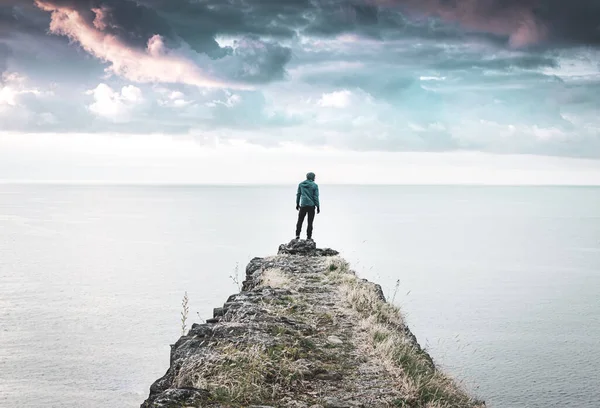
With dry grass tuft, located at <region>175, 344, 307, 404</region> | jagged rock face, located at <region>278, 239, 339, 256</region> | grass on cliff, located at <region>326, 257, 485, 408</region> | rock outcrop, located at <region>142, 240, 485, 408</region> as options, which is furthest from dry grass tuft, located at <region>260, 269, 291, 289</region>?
dry grass tuft, located at <region>175, 344, 307, 404</region>

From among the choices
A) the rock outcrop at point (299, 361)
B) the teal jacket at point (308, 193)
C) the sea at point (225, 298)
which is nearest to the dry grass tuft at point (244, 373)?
the rock outcrop at point (299, 361)

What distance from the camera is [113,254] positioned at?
65.6 meters

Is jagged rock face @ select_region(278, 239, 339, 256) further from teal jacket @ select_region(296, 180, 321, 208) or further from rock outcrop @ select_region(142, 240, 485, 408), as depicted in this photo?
rock outcrop @ select_region(142, 240, 485, 408)

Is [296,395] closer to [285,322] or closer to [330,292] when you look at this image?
[285,322]

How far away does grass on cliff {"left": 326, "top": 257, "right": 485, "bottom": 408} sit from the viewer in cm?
841

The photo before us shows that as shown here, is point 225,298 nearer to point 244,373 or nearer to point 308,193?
point 308,193

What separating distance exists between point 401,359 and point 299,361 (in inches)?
81.7

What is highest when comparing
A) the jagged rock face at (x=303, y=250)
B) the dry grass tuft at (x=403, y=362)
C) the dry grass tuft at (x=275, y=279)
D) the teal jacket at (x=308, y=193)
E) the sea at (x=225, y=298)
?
the teal jacket at (x=308, y=193)

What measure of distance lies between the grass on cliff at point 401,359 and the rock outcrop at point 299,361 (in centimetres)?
2

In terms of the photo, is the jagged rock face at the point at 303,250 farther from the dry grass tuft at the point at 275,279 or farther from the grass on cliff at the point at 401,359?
the grass on cliff at the point at 401,359

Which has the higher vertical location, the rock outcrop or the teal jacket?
the teal jacket

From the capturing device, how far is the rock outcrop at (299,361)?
25.8 ft

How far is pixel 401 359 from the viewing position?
33.0 ft

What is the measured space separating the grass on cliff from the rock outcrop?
2 cm
